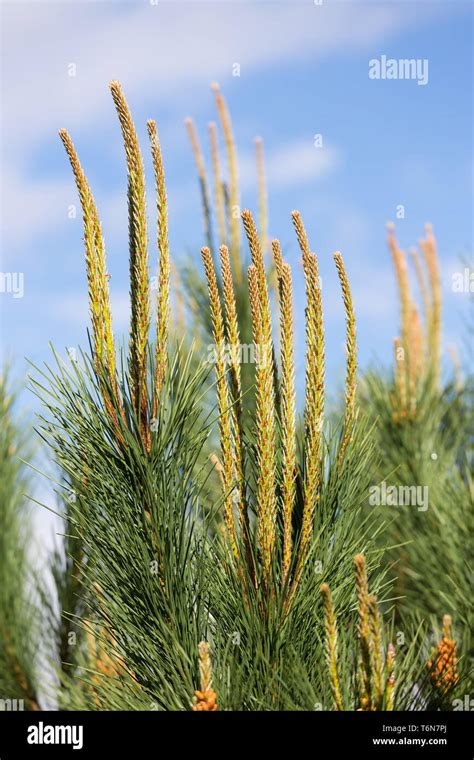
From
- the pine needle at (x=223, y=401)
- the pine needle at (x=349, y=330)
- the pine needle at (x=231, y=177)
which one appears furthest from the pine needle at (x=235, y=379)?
the pine needle at (x=231, y=177)

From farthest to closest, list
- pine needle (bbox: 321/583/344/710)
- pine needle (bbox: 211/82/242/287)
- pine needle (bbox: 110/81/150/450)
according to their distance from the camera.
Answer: pine needle (bbox: 211/82/242/287), pine needle (bbox: 110/81/150/450), pine needle (bbox: 321/583/344/710)

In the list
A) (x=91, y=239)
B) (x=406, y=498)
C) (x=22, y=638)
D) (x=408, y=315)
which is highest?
(x=408, y=315)

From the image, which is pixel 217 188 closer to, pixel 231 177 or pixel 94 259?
pixel 231 177

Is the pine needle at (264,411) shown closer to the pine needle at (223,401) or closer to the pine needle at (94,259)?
the pine needle at (223,401)

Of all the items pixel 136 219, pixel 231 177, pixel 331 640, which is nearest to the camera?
pixel 331 640

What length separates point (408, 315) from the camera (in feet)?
7.72

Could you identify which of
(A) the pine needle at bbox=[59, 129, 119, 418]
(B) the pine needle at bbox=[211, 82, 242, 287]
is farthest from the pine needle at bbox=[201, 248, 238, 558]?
(B) the pine needle at bbox=[211, 82, 242, 287]
